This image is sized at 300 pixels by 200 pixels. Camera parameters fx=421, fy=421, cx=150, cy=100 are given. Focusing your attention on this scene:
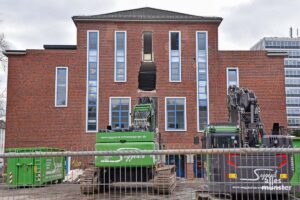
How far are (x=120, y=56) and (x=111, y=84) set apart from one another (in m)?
2.79

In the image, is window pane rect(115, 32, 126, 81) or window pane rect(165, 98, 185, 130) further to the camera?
window pane rect(115, 32, 126, 81)

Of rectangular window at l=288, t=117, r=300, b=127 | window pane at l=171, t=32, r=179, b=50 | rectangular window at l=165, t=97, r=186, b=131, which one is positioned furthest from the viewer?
rectangular window at l=288, t=117, r=300, b=127

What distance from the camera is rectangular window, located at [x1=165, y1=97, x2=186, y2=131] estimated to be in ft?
124

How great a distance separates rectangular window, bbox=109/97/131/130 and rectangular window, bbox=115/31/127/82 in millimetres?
1873

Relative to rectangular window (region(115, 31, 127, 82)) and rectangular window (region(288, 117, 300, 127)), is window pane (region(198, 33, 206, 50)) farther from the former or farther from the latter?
rectangular window (region(288, 117, 300, 127))

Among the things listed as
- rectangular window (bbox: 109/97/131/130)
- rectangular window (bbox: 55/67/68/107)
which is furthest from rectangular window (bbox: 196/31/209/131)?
rectangular window (bbox: 55/67/68/107)

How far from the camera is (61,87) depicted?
3838 centimetres

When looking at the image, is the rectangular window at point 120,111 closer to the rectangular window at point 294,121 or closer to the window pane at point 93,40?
the window pane at point 93,40

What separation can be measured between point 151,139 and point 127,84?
835 inches

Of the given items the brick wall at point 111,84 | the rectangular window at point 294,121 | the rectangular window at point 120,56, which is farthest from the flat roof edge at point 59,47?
the rectangular window at point 294,121

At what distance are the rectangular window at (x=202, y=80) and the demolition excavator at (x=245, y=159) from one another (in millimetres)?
20116

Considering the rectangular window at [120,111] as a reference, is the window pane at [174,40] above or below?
above

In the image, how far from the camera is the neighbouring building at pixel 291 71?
118188 millimetres

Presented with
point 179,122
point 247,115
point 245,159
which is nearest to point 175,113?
point 179,122
